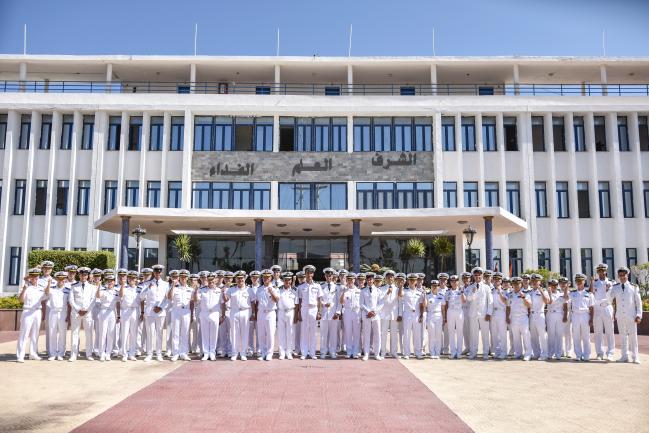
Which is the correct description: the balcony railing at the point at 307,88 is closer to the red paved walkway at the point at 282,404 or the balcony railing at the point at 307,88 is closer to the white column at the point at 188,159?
the white column at the point at 188,159

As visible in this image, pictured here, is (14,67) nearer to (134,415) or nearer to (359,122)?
(359,122)

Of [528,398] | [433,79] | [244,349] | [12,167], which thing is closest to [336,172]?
[433,79]

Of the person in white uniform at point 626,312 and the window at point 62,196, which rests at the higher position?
the window at point 62,196

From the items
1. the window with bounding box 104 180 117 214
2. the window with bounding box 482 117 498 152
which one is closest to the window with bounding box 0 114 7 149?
the window with bounding box 104 180 117 214

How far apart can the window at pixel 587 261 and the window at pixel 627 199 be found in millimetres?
2540

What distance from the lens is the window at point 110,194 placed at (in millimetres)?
27984

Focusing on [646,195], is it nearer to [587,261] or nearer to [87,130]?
[587,261]

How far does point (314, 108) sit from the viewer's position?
2825 centimetres

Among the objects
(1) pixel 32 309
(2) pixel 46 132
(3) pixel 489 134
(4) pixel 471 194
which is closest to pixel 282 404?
(1) pixel 32 309

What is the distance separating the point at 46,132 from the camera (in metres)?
28.6

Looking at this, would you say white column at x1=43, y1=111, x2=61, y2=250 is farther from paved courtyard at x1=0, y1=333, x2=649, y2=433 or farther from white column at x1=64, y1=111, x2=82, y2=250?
paved courtyard at x1=0, y1=333, x2=649, y2=433

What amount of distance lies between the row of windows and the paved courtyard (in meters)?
18.5

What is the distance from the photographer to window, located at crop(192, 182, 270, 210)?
2780 centimetres

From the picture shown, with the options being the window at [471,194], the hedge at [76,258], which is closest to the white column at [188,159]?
the hedge at [76,258]
